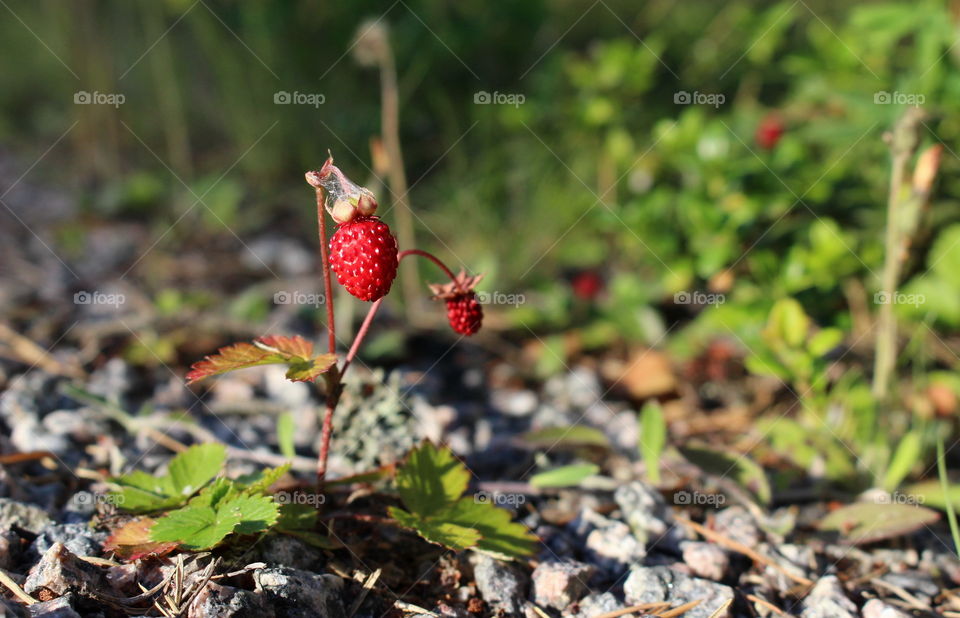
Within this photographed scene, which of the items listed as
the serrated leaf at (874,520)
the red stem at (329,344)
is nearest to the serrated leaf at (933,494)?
the serrated leaf at (874,520)

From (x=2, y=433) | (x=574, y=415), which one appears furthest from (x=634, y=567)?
(x=2, y=433)

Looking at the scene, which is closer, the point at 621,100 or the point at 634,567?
the point at 634,567

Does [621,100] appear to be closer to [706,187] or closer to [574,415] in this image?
[706,187]

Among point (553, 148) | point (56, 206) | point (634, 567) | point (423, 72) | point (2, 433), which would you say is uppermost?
point (423, 72)

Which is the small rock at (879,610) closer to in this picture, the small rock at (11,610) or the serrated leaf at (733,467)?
the serrated leaf at (733,467)

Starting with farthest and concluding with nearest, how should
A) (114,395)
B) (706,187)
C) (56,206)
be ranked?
(56,206), (706,187), (114,395)

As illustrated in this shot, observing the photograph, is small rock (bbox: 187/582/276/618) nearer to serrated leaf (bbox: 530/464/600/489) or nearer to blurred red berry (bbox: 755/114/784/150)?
serrated leaf (bbox: 530/464/600/489)

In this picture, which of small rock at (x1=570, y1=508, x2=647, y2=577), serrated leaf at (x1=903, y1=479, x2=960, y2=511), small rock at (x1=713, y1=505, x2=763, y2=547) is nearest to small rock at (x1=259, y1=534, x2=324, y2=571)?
small rock at (x1=570, y1=508, x2=647, y2=577)
